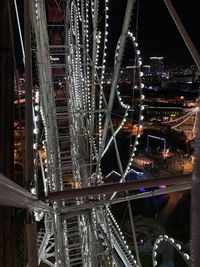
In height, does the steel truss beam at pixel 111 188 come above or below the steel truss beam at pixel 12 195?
below

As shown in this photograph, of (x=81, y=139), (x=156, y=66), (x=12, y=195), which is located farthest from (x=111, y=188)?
(x=156, y=66)

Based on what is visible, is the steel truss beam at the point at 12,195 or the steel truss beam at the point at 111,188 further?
the steel truss beam at the point at 111,188

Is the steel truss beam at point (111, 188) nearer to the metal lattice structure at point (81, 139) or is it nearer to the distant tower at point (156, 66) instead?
the metal lattice structure at point (81, 139)

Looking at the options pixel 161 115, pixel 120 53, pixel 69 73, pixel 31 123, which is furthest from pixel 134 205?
pixel 161 115

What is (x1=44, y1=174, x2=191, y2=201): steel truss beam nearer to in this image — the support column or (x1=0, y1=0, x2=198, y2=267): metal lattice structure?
the support column

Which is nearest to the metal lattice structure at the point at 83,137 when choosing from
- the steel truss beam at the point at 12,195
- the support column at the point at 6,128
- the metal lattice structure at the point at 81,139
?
the metal lattice structure at the point at 81,139

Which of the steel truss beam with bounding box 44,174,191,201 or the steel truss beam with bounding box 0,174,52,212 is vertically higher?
the steel truss beam with bounding box 0,174,52,212

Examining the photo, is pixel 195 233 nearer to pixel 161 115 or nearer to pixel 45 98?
pixel 45 98

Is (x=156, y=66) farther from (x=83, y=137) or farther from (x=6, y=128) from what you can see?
(x=6, y=128)

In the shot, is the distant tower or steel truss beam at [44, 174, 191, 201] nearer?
steel truss beam at [44, 174, 191, 201]

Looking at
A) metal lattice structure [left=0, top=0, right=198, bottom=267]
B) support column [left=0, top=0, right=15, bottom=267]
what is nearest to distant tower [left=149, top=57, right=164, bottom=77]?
metal lattice structure [left=0, top=0, right=198, bottom=267]

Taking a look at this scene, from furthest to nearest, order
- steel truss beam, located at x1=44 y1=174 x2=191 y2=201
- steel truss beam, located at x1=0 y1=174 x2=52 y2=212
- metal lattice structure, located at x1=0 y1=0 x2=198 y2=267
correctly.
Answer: metal lattice structure, located at x1=0 y1=0 x2=198 y2=267
steel truss beam, located at x1=44 y1=174 x2=191 y2=201
steel truss beam, located at x1=0 y1=174 x2=52 y2=212

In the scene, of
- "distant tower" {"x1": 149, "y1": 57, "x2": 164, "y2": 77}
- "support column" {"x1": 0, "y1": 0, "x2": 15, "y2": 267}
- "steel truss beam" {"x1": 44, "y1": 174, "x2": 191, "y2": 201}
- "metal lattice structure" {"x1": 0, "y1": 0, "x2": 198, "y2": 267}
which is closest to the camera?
"steel truss beam" {"x1": 44, "y1": 174, "x2": 191, "y2": 201}
